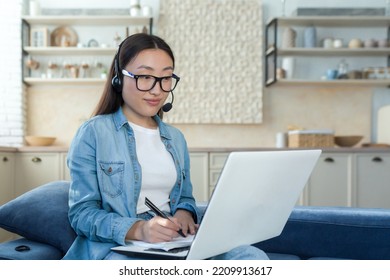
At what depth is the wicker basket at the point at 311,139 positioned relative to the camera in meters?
4.21

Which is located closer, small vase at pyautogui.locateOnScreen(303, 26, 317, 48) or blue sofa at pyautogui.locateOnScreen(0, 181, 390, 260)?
blue sofa at pyautogui.locateOnScreen(0, 181, 390, 260)

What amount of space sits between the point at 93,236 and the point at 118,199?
0.39 ft

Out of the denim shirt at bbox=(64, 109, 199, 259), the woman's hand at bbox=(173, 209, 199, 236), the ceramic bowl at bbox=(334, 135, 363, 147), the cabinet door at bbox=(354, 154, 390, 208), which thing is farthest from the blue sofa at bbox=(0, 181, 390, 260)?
the ceramic bowl at bbox=(334, 135, 363, 147)

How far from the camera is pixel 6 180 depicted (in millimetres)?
3947

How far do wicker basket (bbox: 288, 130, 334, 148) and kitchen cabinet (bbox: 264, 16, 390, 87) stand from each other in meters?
0.52

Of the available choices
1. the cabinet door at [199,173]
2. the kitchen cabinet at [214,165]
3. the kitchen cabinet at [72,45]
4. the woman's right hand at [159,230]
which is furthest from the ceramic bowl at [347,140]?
the woman's right hand at [159,230]

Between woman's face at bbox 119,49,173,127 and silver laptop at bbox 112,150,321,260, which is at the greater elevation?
woman's face at bbox 119,49,173,127

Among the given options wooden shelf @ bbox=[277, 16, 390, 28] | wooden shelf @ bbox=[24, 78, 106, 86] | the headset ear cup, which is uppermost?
wooden shelf @ bbox=[277, 16, 390, 28]

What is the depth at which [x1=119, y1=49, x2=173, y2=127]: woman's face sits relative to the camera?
4.83 feet

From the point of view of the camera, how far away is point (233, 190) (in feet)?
3.46

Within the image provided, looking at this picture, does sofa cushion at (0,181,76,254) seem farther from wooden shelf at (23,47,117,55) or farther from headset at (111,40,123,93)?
wooden shelf at (23,47,117,55)

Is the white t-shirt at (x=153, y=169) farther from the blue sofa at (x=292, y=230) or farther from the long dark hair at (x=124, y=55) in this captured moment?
the blue sofa at (x=292, y=230)

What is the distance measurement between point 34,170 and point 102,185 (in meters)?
2.90
